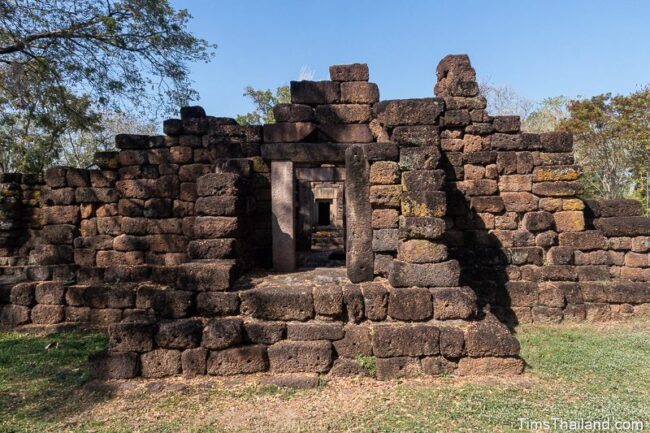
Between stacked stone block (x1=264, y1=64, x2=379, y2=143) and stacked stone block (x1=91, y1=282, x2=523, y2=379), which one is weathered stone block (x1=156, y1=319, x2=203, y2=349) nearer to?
stacked stone block (x1=91, y1=282, x2=523, y2=379)

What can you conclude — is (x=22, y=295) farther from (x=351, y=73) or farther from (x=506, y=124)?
(x=506, y=124)

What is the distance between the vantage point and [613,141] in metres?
21.6

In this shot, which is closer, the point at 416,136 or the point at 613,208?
the point at 416,136

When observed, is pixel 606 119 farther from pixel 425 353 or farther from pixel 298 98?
pixel 425 353

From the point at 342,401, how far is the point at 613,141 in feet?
77.8

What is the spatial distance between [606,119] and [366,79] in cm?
1926

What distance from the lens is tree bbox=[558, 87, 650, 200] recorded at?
20000 mm

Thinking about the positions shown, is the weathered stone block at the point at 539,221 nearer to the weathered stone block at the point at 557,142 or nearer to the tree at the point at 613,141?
the weathered stone block at the point at 557,142

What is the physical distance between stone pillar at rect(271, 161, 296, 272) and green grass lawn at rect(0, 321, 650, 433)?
9.57 feet

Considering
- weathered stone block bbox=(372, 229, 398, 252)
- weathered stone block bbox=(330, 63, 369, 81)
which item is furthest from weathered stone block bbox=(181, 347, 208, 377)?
weathered stone block bbox=(330, 63, 369, 81)

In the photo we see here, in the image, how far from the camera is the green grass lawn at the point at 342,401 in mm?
4160

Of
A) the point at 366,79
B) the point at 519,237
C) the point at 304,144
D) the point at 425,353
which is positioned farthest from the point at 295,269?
the point at 519,237

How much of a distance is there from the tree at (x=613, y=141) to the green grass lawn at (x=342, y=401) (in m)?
19.0

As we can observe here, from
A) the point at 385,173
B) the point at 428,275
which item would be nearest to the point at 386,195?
the point at 385,173
